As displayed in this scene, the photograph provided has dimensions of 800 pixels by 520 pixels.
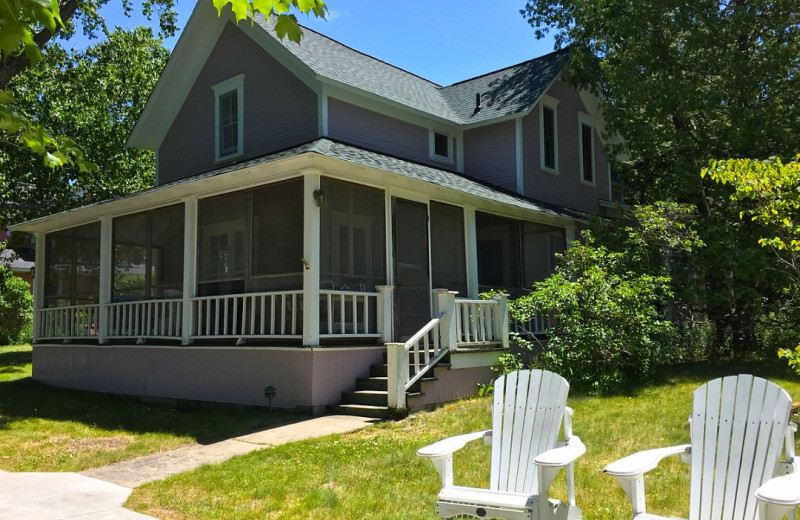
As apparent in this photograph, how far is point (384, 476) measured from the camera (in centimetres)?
600

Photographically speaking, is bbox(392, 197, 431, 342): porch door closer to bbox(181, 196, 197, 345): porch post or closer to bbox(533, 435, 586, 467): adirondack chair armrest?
bbox(181, 196, 197, 345): porch post

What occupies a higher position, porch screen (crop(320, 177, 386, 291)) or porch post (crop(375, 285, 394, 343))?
porch screen (crop(320, 177, 386, 291))

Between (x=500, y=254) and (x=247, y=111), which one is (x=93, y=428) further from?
(x=500, y=254)

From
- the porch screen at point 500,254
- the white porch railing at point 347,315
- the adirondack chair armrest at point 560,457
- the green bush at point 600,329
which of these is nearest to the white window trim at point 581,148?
the porch screen at point 500,254

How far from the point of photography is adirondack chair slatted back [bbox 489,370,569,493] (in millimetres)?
4633

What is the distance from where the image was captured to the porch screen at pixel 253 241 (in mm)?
10891

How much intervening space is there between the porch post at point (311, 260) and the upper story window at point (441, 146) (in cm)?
607

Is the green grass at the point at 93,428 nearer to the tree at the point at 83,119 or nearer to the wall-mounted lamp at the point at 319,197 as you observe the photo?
the wall-mounted lamp at the point at 319,197

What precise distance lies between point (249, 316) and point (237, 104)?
5441 millimetres

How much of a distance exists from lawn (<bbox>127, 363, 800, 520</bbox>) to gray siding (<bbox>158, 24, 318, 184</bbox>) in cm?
716

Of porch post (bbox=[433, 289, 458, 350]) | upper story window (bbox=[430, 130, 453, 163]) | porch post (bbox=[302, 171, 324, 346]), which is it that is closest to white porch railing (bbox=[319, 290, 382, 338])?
porch post (bbox=[302, 171, 324, 346])

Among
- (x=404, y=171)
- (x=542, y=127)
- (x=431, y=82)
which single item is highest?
(x=431, y=82)

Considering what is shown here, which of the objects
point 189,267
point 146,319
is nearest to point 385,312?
point 189,267

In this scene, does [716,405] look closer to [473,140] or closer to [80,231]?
[473,140]
